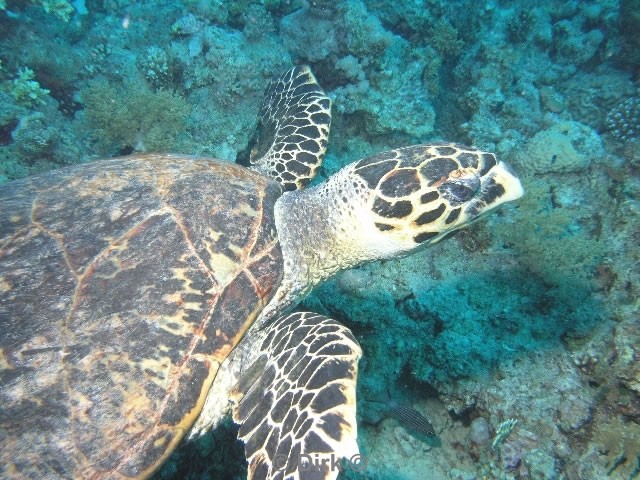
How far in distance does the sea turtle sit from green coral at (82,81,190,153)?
167 centimetres

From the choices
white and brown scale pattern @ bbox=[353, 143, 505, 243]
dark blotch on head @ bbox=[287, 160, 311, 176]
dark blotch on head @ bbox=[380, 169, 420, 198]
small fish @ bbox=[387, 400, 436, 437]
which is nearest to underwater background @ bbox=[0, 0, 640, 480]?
small fish @ bbox=[387, 400, 436, 437]

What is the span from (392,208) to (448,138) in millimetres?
4007

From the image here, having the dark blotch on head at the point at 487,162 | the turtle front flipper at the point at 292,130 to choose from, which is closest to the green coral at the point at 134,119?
the turtle front flipper at the point at 292,130

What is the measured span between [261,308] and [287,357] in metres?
0.33

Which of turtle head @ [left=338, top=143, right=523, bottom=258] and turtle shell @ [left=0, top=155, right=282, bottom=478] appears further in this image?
turtle head @ [left=338, top=143, right=523, bottom=258]

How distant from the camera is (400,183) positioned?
7.00 feet

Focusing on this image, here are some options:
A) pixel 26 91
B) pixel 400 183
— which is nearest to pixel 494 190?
pixel 400 183

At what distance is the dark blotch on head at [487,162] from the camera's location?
2.11 metres

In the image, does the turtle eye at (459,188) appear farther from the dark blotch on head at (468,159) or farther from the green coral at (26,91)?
the green coral at (26,91)

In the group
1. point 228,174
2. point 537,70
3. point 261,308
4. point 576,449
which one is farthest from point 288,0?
point 576,449

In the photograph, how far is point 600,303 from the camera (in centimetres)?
289

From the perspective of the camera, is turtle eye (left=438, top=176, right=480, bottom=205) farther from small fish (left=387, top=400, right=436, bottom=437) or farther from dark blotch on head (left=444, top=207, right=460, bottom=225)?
small fish (left=387, top=400, right=436, bottom=437)

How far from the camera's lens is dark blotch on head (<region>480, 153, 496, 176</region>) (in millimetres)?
2105

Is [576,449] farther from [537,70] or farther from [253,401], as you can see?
[537,70]
